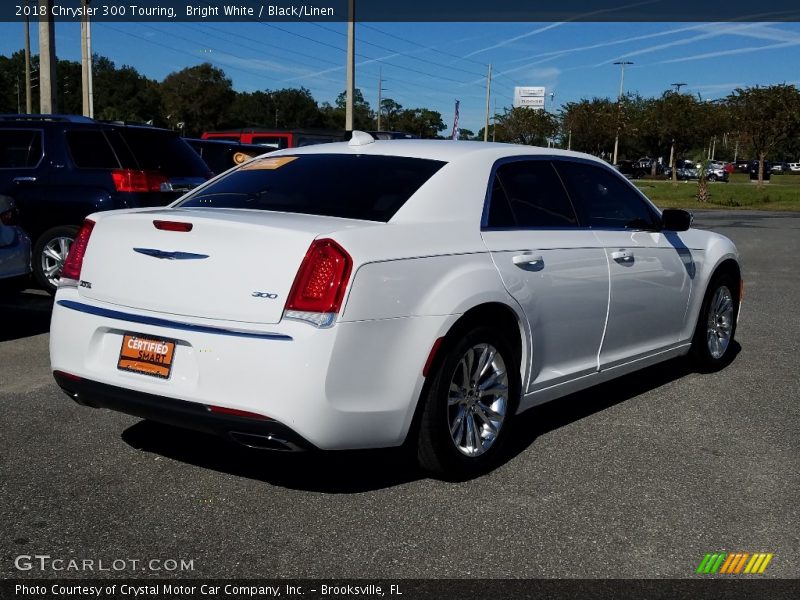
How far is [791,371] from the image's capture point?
699 centimetres

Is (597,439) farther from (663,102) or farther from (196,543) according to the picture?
(663,102)

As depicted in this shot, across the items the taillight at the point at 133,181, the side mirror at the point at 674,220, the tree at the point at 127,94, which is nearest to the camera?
the side mirror at the point at 674,220

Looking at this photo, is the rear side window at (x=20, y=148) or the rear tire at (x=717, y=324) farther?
the rear side window at (x=20, y=148)

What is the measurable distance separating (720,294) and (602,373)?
6.47 feet

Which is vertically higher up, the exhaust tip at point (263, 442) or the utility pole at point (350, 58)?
the utility pole at point (350, 58)

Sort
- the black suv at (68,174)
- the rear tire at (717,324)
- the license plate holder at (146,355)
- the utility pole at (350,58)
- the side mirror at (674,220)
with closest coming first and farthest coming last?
the license plate holder at (146,355)
the side mirror at (674,220)
the rear tire at (717,324)
the black suv at (68,174)
the utility pole at (350,58)

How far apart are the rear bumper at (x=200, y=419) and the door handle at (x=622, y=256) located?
7.99 ft

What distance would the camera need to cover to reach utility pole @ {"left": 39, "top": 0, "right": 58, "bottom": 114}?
60.6ft

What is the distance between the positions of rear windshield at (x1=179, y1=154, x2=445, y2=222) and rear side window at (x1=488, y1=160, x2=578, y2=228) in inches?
15.7

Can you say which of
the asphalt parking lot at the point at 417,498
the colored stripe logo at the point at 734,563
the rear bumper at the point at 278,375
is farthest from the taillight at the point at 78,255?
the colored stripe logo at the point at 734,563

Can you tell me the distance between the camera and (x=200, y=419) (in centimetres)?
381

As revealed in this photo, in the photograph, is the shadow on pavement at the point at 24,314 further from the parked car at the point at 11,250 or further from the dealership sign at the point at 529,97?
the dealership sign at the point at 529,97

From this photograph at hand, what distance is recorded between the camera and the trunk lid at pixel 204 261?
3775 millimetres
